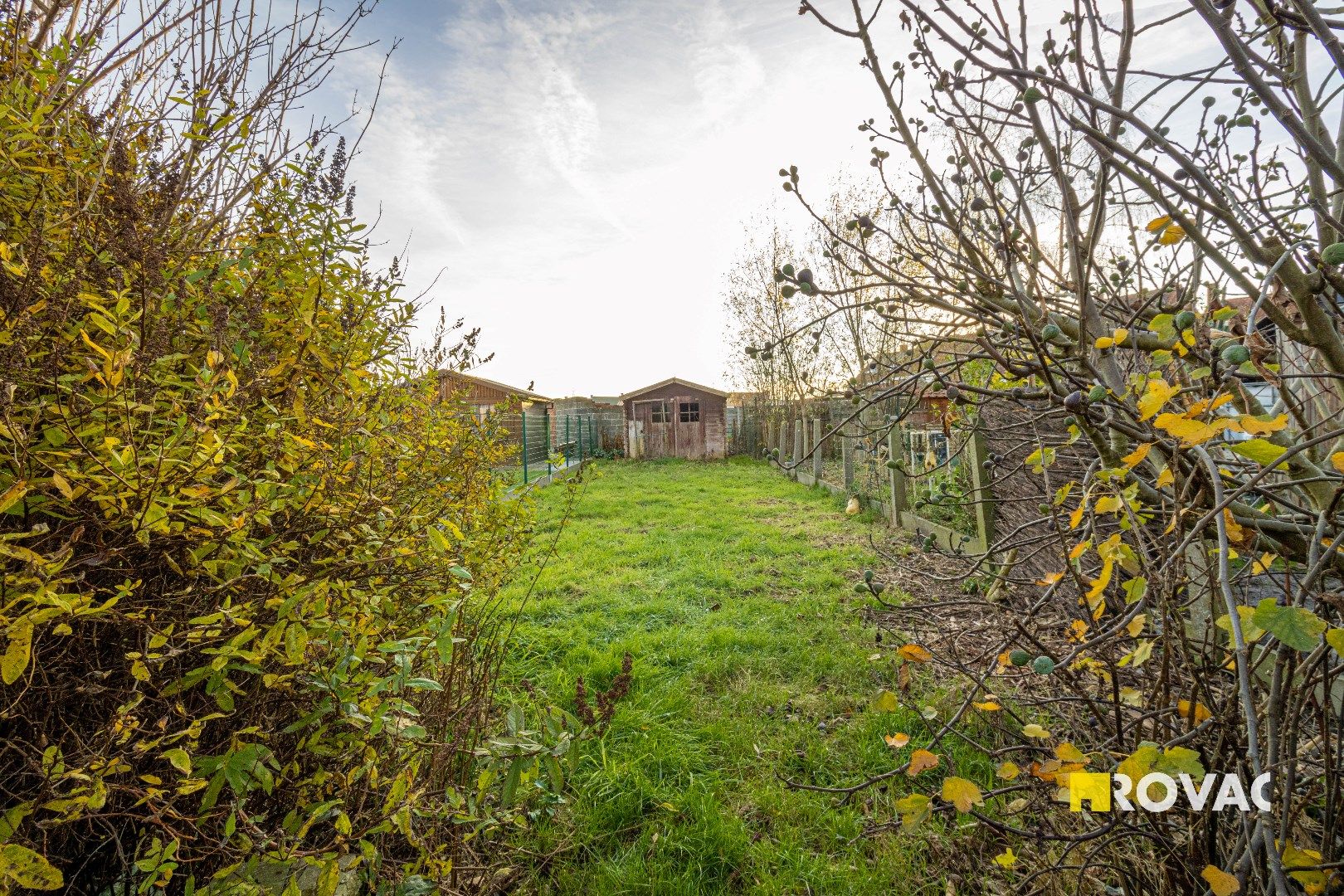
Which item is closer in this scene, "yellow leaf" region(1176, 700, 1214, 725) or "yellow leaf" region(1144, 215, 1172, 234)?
"yellow leaf" region(1176, 700, 1214, 725)

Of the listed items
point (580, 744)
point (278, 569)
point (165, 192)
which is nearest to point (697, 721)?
point (580, 744)

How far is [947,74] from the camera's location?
1595 mm

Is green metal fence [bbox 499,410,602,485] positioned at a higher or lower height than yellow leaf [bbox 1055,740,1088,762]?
higher

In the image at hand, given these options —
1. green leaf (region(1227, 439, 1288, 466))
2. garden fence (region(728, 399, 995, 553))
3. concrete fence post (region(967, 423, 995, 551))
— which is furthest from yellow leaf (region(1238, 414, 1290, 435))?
concrete fence post (region(967, 423, 995, 551))

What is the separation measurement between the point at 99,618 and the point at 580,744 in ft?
3.65

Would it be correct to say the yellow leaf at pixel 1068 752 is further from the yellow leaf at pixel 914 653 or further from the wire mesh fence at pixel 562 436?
the wire mesh fence at pixel 562 436

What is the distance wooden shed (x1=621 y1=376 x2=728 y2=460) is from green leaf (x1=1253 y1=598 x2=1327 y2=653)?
21413 millimetres

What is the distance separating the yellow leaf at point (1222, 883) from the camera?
0.81m

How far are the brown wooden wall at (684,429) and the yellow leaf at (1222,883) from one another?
69.8 ft

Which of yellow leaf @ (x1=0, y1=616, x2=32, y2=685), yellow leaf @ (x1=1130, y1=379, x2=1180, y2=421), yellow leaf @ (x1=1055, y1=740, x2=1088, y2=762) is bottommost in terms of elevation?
yellow leaf @ (x1=1055, y1=740, x2=1088, y2=762)

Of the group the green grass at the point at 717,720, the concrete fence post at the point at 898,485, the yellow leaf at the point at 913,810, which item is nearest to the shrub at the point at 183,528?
the green grass at the point at 717,720

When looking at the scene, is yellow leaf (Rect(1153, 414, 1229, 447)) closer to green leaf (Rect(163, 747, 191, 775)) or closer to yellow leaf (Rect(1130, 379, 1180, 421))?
yellow leaf (Rect(1130, 379, 1180, 421))

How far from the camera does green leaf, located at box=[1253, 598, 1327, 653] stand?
674 millimetres

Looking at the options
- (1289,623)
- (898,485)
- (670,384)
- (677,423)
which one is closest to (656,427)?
(677,423)
